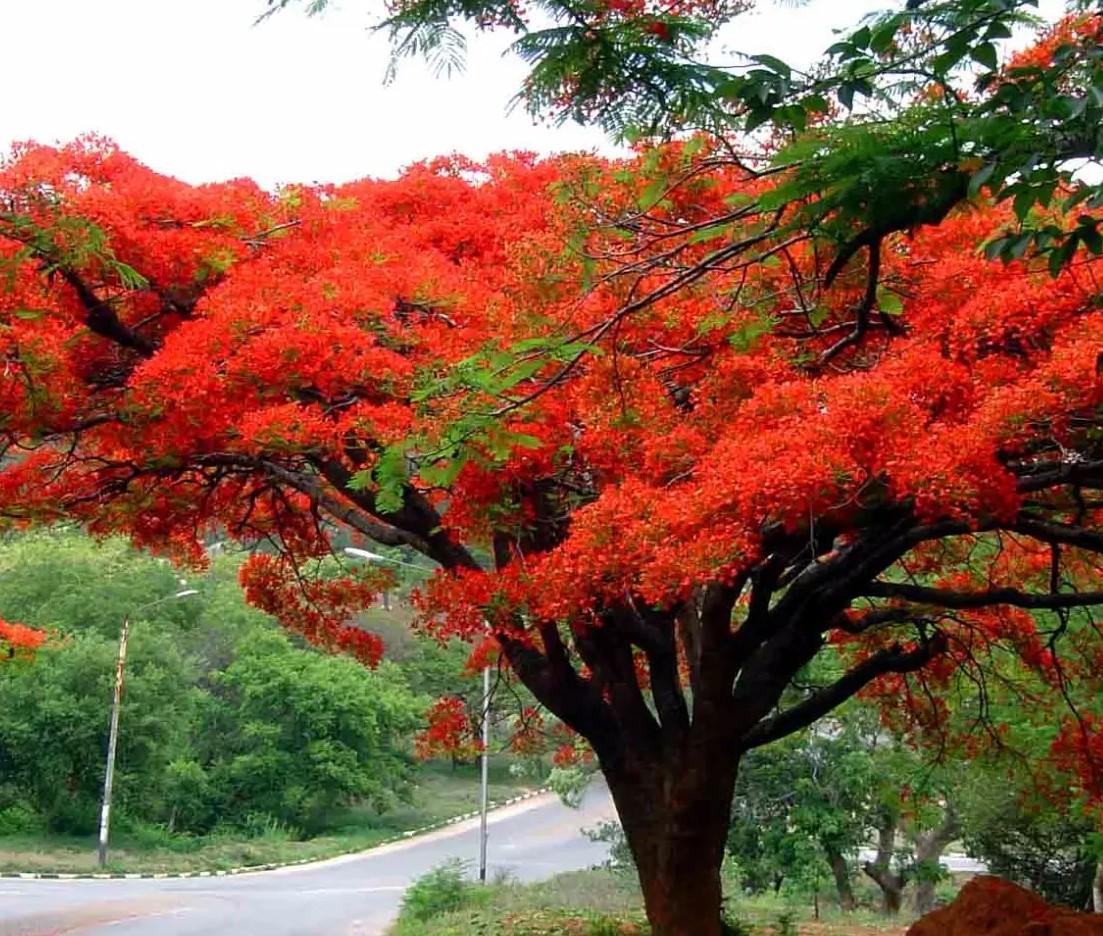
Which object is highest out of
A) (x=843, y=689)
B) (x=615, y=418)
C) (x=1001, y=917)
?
(x=615, y=418)

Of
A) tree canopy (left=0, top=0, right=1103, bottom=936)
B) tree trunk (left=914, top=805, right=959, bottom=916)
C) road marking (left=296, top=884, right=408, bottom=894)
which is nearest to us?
tree canopy (left=0, top=0, right=1103, bottom=936)

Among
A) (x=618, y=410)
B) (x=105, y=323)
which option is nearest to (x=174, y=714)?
(x=105, y=323)

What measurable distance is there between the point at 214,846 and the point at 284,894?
8.35 metres

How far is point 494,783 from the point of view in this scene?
37.1 meters

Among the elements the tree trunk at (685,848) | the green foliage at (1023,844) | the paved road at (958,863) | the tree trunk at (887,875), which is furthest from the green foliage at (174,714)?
the tree trunk at (685,848)

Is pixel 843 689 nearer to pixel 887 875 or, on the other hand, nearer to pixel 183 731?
pixel 887 875

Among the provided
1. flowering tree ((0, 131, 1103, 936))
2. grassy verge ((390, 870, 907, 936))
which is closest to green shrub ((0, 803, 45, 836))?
grassy verge ((390, 870, 907, 936))

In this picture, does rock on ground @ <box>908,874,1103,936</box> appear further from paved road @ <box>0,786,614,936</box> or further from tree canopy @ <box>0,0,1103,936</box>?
paved road @ <box>0,786,614,936</box>

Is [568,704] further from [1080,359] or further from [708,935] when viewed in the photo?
[1080,359]

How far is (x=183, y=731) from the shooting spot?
1088 inches

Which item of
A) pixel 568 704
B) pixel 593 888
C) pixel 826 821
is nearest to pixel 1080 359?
pixel 568 704

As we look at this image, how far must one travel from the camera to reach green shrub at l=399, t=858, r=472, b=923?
14.7 meters

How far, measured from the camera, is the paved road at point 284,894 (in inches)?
582

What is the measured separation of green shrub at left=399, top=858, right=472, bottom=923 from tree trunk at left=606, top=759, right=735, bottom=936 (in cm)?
694
